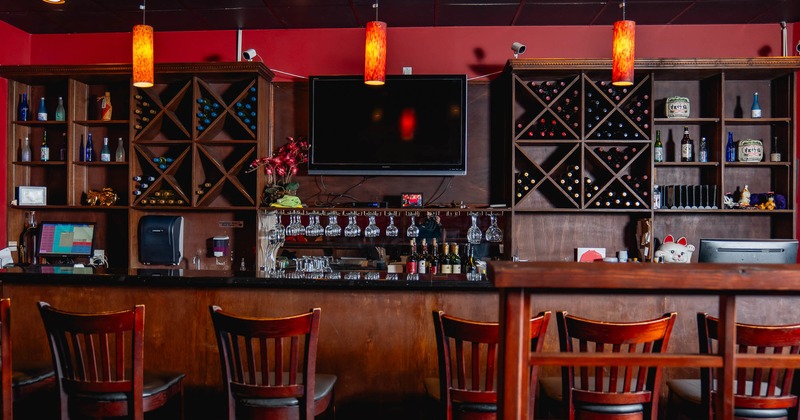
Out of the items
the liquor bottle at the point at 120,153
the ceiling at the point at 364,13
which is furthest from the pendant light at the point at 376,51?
the liquor bottle at the point at 120,153

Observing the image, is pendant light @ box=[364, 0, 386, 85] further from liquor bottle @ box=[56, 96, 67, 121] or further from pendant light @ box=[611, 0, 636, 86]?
liquor bottle @ box=[56, 96, 67, 121]

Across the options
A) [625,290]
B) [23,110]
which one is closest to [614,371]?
[625,290]

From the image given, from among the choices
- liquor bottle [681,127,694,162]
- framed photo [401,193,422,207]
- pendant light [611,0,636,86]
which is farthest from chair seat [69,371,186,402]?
liquor bottle [681,127,694,162]

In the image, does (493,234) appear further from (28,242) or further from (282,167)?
(28,242)

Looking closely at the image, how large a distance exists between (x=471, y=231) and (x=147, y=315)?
2.55 m

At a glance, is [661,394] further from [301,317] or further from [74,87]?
[74,87]

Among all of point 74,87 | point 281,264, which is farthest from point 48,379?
point 74,87

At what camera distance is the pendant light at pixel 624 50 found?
125 inches

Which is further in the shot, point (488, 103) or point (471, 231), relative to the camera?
point (488, 103)

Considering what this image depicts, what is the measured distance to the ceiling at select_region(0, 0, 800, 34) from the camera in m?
4.68

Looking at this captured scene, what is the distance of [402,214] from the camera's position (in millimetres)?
5188

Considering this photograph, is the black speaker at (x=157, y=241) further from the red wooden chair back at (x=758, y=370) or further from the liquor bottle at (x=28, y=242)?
the red wooden chair back at (x=758, y=370)

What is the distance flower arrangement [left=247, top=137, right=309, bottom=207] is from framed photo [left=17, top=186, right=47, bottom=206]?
186cm

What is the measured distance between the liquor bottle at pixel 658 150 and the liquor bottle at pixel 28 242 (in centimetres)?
550
